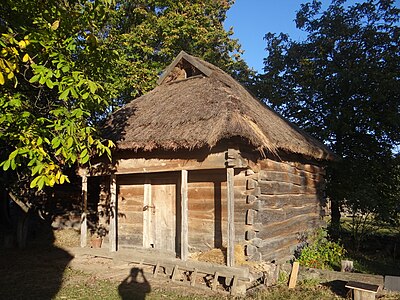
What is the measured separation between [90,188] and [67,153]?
9.41 meters

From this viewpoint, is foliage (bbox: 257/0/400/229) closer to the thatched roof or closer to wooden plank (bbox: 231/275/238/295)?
the thatched roof

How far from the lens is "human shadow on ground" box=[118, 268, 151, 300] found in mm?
6555

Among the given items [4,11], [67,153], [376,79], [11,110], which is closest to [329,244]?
[376,79]

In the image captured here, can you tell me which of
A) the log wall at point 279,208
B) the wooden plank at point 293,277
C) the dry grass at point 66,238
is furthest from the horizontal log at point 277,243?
the dry grass at point 66,238

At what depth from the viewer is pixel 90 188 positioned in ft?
45.2

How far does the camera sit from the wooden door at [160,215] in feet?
31.4

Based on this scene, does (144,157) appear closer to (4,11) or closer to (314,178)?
(4,11)

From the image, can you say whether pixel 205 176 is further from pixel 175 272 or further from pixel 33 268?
pixel 33 268

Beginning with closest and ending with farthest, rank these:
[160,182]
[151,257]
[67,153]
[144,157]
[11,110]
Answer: [67,153], [11,110], [151,257], [144,157], [160,182]

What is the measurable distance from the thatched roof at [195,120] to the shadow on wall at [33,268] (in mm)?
3247

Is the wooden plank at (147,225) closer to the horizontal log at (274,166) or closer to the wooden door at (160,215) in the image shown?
the wooden door at (160,215)

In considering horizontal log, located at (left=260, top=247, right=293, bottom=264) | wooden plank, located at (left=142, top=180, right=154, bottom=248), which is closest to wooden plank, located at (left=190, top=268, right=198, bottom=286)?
horizontal log, located at (left=260, top=247, right=293, bottom=264)

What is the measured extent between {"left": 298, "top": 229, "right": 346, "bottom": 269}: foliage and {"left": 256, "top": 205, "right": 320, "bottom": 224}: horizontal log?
0.89 meters

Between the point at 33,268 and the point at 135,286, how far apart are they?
291 centimetres
